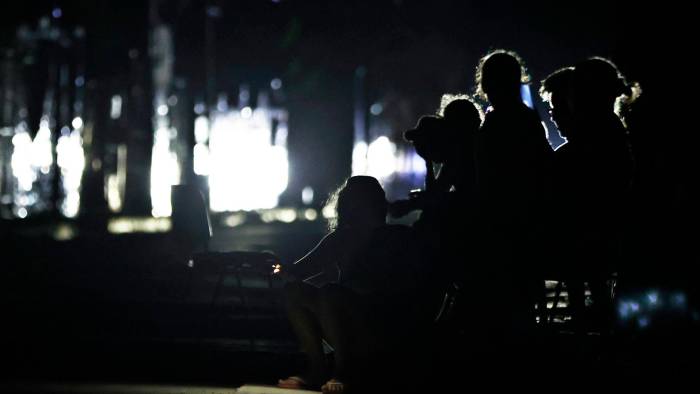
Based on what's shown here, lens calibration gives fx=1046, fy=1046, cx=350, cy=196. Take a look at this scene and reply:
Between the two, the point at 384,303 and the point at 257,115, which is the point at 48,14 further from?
the point at 384,303

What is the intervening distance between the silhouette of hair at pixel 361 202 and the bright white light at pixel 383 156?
38.9 m

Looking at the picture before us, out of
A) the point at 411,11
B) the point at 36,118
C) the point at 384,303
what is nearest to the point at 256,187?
the point at 36,118

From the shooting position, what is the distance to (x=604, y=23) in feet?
54.7

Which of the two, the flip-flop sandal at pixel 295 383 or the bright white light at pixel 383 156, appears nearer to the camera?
the flip-flop sandal at pixel 295 383

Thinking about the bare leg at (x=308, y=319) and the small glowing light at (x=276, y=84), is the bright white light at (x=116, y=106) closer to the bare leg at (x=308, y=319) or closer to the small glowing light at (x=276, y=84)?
the small glowing light at (x=276, y=84)

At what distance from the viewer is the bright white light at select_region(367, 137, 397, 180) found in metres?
45.3

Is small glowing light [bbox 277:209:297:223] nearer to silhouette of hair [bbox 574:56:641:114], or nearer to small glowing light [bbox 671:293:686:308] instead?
silhouette of hair [bbox 574:56:641:114]

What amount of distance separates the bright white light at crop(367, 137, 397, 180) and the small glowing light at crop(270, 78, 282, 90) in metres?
6.58

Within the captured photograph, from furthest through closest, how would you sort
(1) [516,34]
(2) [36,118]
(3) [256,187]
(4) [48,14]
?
(3) [256,187], (2) [36,118], (4) [48,14], (1) [516,34]

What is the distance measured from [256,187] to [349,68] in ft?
32.3

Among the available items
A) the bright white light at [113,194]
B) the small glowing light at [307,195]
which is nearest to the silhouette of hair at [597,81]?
the bright white light at [113,194]

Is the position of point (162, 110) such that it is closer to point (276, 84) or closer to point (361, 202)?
point (276, 84)

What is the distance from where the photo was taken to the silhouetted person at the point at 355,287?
→ 5441 millimetres

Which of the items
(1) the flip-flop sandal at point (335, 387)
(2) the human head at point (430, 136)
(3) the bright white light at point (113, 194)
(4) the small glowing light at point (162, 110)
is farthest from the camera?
(4) the small glowing light at point (162, 110)
